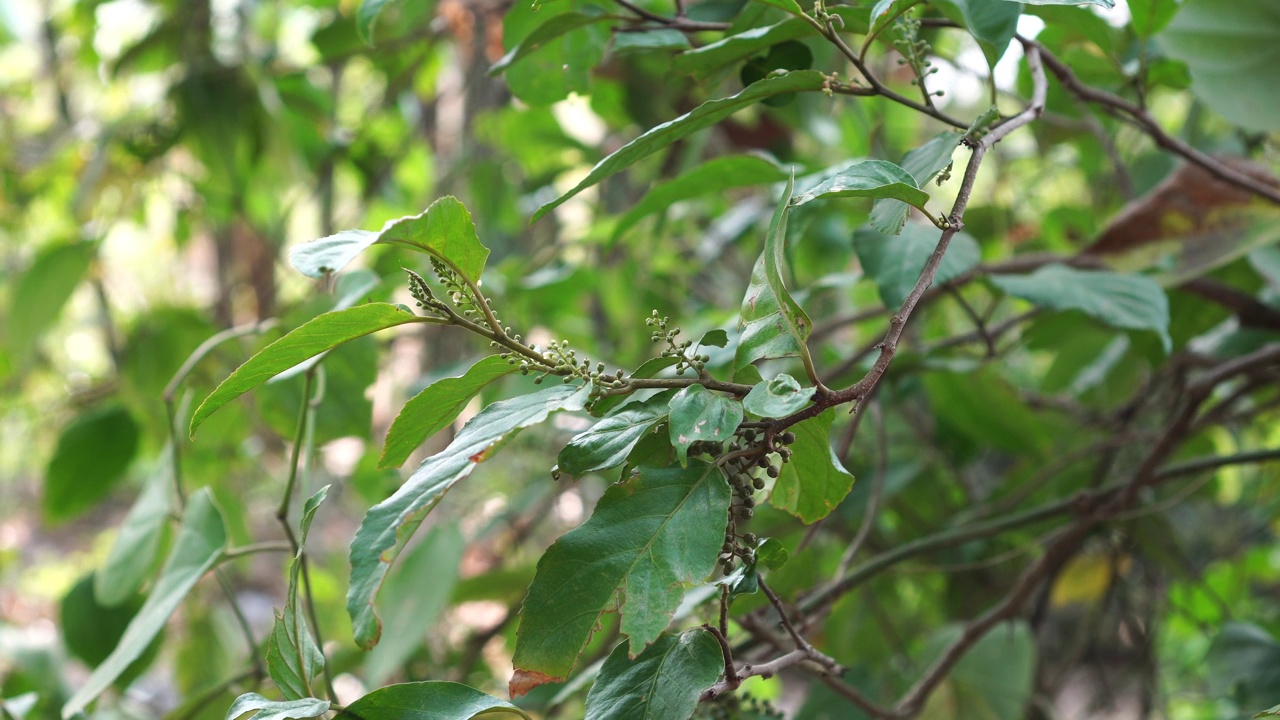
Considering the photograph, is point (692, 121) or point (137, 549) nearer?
point (692, 121)

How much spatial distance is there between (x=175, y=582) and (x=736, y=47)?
1.21 ft

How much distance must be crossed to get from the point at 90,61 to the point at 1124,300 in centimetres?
123

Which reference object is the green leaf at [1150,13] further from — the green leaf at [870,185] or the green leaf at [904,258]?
the green leaf at [870,185]

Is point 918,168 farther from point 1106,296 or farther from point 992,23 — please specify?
point 1106,296

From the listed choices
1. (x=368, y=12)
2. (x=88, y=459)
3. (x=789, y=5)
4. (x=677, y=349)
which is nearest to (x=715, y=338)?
(x=677, y=349)

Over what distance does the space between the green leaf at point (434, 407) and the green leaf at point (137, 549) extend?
0.32 metres

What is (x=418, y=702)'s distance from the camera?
33 cm

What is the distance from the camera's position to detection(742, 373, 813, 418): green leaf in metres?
0.27

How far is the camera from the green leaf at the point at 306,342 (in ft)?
1.02

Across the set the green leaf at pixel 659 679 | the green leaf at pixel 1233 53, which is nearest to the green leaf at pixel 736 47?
the green leaf at pixel 659 679

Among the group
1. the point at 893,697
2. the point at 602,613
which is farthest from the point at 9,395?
the point at 602,613

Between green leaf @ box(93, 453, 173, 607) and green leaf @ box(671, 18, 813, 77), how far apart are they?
0.39 m

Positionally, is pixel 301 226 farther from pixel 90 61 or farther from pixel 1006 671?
pixel 1006 671

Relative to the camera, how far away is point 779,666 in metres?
0.32
